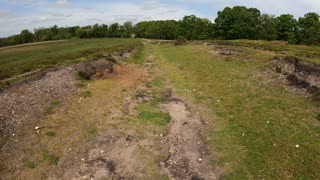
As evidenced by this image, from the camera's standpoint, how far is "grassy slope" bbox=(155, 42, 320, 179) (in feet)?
54.0

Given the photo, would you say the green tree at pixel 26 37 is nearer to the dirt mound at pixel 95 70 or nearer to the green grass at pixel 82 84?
the dirt mound at pixel 95 70

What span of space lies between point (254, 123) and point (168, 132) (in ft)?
19.1

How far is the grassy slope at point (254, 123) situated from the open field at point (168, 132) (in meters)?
0.06

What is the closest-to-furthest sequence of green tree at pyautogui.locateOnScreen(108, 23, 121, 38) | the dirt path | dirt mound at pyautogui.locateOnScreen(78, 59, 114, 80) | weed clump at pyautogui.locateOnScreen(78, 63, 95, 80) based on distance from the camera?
the dirt path, weed clump at pyautogui.locateOnScreen(78, 63, 95, 80), dirt mound at pyautogui.locateOnScreen(78, 59, 114, 80), green tree at pyautogui.locateOnScreen(108, 23, 121, 38)

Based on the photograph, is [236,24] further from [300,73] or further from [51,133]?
[51,133]

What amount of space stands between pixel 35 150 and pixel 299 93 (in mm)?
21459

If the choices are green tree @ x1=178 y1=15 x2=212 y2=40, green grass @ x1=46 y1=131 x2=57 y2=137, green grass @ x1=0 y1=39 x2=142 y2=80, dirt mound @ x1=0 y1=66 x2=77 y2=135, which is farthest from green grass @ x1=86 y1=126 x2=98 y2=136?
green tree @ x1=178 y1=15 x2=212 y2=40

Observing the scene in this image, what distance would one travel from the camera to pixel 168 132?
21078mm

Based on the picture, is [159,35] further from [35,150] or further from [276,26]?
[35,150]

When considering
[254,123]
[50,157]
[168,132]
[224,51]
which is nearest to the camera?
[50,157]

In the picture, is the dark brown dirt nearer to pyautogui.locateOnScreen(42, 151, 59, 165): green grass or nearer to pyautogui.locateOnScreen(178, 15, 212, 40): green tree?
pyautogui.locateOnScreen(42, 151, 59, 165): green grass

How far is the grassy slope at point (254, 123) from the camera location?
648 inches

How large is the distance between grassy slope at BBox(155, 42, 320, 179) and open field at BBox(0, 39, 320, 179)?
59 millimetres

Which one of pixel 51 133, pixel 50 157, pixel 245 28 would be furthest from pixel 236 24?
pixel 50 157
